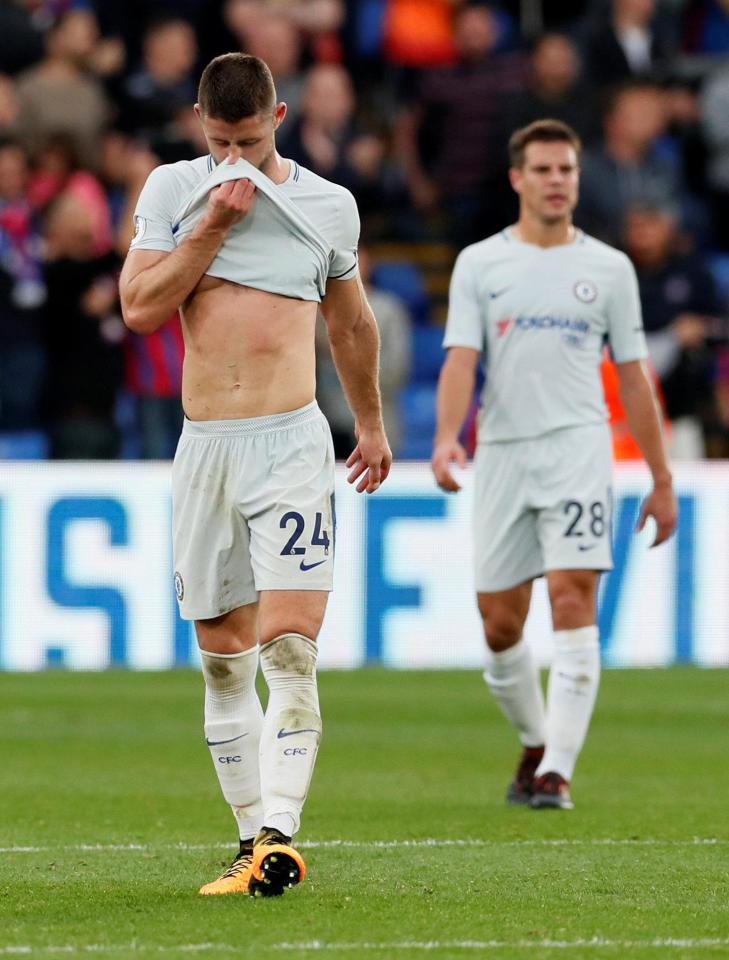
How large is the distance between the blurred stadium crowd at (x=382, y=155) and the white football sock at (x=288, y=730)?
9342 millimetres

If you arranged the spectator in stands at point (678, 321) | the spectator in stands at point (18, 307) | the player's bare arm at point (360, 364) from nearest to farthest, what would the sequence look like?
the player's bare arm at point (360, 364) < the spectator in stands at point (18, 307) < the spectator in stands at point (678, 321)

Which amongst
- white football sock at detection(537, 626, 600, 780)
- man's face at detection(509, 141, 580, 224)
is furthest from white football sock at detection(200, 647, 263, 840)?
man's face at detection(509, 141, 580, 224)

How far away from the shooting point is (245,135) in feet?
18.2

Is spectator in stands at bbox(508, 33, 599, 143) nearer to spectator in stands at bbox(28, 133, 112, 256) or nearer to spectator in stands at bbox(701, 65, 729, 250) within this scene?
spectator in stands at bbox(701, 65, 729, 250)

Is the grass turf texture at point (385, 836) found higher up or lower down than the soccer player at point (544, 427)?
lower down

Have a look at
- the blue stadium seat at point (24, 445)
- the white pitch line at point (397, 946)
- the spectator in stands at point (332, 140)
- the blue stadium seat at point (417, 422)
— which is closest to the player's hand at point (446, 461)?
the white pitch line at point (397, 946)

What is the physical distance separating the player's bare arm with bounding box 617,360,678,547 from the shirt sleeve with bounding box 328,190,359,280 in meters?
2.52

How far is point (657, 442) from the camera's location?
8117 mm

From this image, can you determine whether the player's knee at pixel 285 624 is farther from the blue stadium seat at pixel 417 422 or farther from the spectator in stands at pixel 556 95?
the spectator in stands at pixel 556 95

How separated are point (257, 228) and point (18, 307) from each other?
9.21 metres

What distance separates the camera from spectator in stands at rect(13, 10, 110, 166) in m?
16.2

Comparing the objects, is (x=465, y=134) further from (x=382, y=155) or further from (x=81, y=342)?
(x=81, y=342)

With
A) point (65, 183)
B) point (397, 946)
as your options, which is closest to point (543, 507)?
point (397, 946)

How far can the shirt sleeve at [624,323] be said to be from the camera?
821 centimetres
